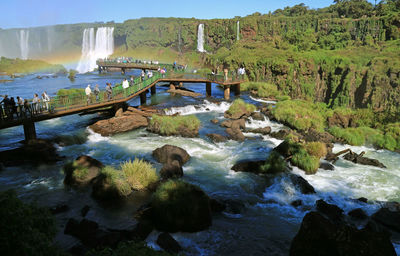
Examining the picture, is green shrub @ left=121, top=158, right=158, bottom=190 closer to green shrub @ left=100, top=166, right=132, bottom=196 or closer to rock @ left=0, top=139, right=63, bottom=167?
green shrub @ left=100, top=166, right=132, bottom=196

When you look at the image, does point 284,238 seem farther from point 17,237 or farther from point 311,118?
point 311,118

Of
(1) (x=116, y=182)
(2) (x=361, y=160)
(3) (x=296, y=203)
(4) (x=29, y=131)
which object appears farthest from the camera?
(4) (x=29, y=131)

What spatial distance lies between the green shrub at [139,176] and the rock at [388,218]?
8.44 meters

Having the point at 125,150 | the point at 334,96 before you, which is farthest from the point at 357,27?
the point at 125,150

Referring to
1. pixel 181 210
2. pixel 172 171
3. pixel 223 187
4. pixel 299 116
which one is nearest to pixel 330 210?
pixel 223 187

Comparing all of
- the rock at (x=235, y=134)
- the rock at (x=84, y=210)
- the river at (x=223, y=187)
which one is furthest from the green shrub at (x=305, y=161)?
the rock at (x=84, y=210)

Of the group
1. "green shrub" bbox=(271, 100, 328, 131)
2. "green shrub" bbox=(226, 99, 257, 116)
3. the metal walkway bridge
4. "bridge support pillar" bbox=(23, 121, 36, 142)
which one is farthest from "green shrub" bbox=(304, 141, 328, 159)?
"bridge support pillar" bbox=(23, 121, 36, 142)

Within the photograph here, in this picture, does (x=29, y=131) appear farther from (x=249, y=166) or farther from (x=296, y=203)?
(x=296, y=203)

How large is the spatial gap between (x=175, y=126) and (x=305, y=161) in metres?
8.91

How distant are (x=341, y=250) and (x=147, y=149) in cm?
1283

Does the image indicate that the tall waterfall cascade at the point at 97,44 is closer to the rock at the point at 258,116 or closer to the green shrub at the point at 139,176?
the rock at the point at 258,116

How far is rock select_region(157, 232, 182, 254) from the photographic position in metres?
8.78

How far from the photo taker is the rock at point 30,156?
15680 mm

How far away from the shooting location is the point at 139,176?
12.7 metres
